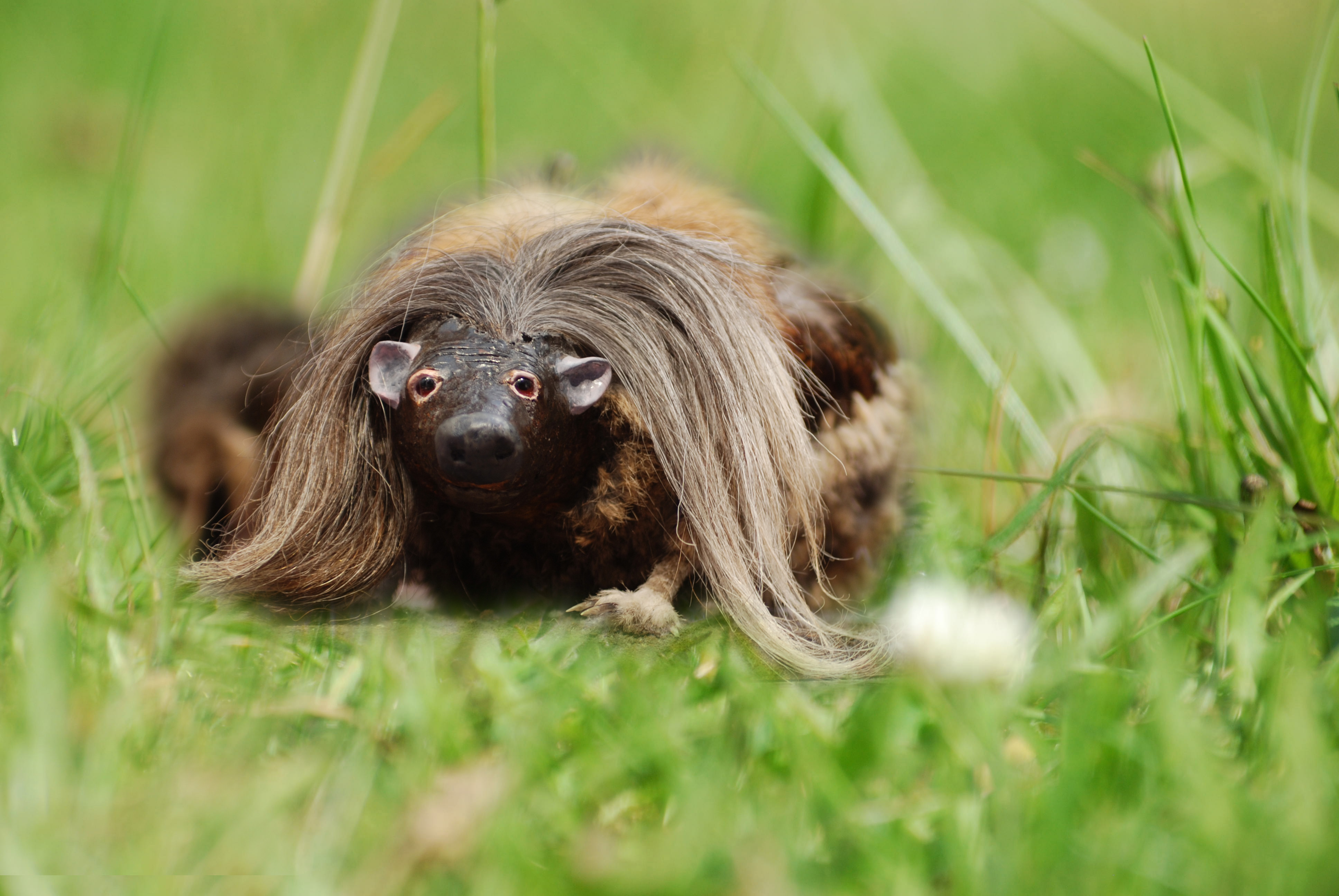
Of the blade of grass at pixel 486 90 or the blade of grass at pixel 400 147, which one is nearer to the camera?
the blade of grass at pixel 486 90

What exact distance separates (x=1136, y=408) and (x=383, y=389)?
173 cm

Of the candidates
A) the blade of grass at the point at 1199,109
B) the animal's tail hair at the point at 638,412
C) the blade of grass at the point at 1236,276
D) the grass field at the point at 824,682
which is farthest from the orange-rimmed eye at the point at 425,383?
the blade of grass at the point at 1199,109

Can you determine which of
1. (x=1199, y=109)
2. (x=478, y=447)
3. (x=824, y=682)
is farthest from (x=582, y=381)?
(x=1199, y=109)

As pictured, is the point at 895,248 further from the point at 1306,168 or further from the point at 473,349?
the point at 473,349

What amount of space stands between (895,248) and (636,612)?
904 millimetres

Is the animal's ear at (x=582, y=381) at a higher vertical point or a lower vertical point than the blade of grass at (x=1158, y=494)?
lower

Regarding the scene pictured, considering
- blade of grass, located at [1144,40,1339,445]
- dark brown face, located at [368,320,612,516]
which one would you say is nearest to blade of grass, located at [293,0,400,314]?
dark brown face, located at [368,320,612,516]

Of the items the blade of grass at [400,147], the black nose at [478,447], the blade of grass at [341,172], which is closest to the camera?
the black nose at [478,447]

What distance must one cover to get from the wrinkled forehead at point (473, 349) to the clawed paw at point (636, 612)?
321 millimetres

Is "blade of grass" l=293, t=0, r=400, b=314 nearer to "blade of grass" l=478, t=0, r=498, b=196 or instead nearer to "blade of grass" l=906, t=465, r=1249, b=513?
"blade of grass" l=478, t=0, r=498, b=196

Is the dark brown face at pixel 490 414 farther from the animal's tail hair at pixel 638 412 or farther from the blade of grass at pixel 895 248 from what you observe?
the blade of grass at pixel 895 248

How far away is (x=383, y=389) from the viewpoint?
1410 millimetres

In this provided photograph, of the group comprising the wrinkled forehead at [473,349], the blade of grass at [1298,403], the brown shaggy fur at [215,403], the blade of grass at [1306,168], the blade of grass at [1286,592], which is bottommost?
the brown shaggy fur at [215,403]

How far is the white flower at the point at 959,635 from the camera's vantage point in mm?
1173
